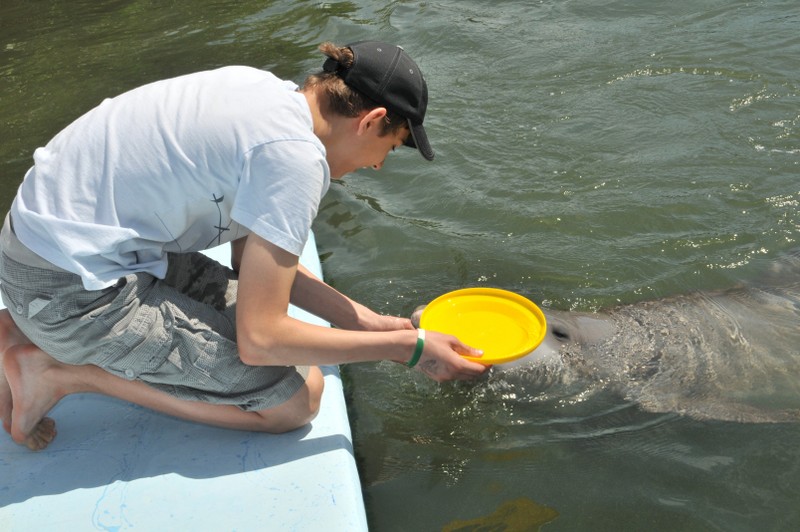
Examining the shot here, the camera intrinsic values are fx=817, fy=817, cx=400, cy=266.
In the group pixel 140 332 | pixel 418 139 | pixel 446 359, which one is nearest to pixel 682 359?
pixel 446 359

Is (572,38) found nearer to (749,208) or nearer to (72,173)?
(749,208)

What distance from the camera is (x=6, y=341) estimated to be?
3688 millimetres

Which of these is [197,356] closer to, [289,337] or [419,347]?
[289,337]

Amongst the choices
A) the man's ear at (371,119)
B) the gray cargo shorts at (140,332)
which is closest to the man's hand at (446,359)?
the gray cargo shorts at (140,332)

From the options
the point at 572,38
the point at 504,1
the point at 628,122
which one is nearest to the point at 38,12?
the point at 504,1

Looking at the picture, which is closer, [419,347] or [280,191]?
[280,191]

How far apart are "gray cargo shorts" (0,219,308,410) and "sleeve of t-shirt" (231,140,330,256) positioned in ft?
2.48

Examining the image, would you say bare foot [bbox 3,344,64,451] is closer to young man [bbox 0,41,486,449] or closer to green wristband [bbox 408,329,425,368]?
young man [bbox 0,41,486,449]

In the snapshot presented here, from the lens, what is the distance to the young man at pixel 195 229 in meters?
3.03

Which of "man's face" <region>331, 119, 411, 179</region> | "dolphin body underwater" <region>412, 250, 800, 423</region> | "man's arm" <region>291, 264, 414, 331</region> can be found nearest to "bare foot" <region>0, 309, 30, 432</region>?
"man's arm" <region>291, 264, 414, 331</region>

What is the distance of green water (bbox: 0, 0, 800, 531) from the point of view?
13.6 ft

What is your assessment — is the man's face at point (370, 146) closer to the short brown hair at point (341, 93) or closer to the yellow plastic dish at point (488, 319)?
the short brown hair at point (341, 93)

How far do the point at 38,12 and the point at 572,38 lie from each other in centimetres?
846

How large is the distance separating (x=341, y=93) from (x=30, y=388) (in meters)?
1.93
